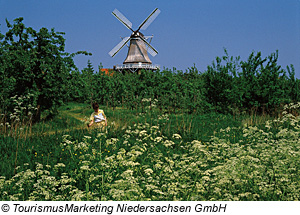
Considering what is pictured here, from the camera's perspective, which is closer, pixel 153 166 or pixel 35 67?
pixel 153 166

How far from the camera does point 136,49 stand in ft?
114

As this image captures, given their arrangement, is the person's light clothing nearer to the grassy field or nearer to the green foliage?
the grassy field

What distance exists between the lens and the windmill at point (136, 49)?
32.7 meters

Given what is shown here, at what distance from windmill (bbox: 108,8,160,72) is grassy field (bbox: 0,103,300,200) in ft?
73.6

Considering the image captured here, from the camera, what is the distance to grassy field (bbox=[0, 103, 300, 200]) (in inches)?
169

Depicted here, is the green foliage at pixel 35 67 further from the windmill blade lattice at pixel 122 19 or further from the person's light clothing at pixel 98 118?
the windmill blade lattice at pixel 122 19

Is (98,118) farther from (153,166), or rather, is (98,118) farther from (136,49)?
(136,49)

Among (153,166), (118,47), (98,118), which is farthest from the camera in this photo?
(118,47)

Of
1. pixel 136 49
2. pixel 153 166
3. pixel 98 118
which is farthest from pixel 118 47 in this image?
pixel 153 166

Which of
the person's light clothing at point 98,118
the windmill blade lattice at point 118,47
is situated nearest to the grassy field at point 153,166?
the person's light clothing at point 98,118

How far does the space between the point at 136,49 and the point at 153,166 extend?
30626 millimetres

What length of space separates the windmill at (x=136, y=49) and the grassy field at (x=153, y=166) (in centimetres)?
2243

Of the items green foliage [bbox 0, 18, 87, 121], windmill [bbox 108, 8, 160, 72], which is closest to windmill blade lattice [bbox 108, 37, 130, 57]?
windmill [bbox 108, 8, 160, 72]

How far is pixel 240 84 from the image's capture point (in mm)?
12773
